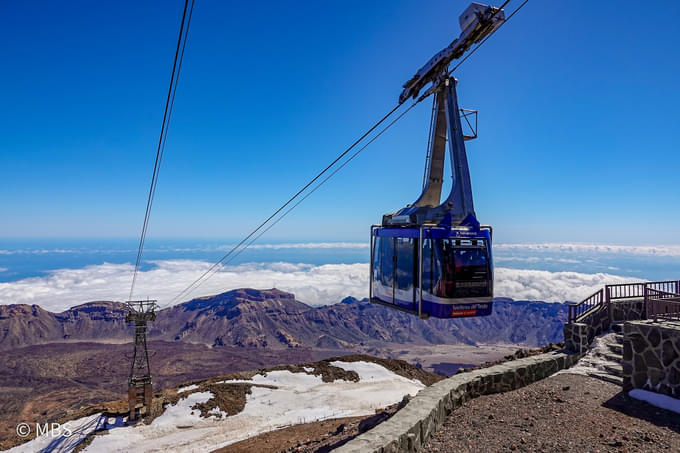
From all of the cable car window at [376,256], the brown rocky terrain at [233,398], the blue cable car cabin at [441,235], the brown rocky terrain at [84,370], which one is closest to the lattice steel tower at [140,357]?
the brown rocky terrain at [233,398]

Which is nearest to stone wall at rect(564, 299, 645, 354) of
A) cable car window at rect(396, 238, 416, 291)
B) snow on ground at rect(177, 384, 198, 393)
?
cable car window at rect(396, 238, 416, 291)

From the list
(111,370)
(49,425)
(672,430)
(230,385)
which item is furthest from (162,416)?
(111,370)

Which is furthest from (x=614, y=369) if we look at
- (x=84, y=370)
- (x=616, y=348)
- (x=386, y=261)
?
(x=84, y=370)

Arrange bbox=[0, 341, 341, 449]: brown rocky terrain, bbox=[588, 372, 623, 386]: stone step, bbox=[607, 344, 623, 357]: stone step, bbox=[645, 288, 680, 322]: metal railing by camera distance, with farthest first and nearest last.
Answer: bbox=[0, 341, 341, 449]: brown rocky terrain < bbox=[607, 344, 623, 357]: stone step < bbox=[588, 372, 623, 386]: stone step < bbox=[645, 288, 680, 322]: metal railing

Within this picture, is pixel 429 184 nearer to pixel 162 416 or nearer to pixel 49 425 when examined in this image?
pixel 162 416

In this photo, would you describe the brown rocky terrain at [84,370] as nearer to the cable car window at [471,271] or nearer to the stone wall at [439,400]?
the stone wall at [439,400]

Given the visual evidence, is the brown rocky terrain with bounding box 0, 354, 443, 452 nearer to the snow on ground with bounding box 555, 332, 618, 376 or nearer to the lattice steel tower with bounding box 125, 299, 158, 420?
the lattice steel tower with bounding box 125, 299, 158, 420
